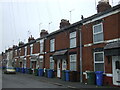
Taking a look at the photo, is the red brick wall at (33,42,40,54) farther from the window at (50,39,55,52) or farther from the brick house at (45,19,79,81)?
the window at (50,39,55,52)

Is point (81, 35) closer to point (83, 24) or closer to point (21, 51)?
point (83, 24)

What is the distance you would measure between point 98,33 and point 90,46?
1528 millimetres

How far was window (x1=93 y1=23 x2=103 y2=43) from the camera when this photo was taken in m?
16.4

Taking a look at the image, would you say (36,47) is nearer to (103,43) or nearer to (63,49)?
(63,49)

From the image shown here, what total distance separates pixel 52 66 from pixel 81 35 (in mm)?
8215

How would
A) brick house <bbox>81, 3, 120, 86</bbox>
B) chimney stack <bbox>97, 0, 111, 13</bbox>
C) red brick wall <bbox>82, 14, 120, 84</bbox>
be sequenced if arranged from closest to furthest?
brick house <bbox>81, 3, 120, 86</bbox>, red brick wall <bbox>82, 14, 120, 84</bbox>, chimney stack <bbox>97, 0, 111, 13</bbox>

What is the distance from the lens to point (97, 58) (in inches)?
651

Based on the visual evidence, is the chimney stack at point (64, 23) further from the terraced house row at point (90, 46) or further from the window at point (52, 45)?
the window at point (52, 45)

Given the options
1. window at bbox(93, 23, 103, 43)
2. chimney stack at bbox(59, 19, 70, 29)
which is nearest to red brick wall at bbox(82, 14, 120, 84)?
window at bbox(93, 23, 103, 43)

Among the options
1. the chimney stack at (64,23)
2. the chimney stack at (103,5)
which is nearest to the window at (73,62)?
the chimney stack at (103,5)

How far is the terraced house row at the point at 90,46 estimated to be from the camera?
14616mm

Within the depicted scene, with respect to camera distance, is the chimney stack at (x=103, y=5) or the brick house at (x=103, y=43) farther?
the chimney stack at (x=103, y=5)

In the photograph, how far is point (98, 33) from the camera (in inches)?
658

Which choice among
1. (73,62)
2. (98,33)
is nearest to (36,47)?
(73,62)
